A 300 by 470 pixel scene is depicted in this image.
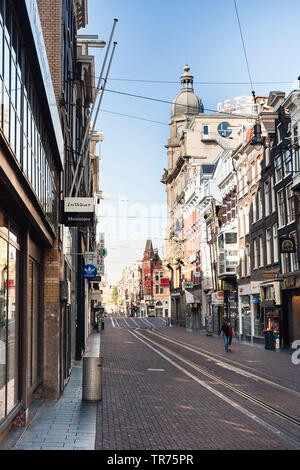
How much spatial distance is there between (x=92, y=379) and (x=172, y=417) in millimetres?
2810

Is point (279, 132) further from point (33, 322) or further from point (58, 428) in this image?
point (58, 428)

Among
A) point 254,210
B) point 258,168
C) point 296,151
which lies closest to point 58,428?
point 296,151

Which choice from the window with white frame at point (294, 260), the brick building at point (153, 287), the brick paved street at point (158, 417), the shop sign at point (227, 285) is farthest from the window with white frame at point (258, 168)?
the brick building at point (153, 287)

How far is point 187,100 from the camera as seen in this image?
95875mm

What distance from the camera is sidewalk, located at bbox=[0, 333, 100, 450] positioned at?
954cm

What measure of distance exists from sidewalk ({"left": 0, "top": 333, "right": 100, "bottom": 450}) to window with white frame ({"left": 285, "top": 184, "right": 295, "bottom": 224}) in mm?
21106

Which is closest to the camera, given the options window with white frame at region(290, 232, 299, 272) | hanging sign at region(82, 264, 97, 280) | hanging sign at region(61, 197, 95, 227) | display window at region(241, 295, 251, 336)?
hanging sign at region(61, 197, 95, 227)

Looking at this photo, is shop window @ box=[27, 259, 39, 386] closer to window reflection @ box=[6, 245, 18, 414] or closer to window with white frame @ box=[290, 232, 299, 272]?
window reflection @ box=[6, 245, 18, 414]

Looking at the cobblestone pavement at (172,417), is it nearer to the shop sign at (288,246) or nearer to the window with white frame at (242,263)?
the shop sign at (288,246)

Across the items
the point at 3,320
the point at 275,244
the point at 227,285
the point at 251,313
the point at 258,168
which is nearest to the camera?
the point at 3,320

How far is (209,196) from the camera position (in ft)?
201

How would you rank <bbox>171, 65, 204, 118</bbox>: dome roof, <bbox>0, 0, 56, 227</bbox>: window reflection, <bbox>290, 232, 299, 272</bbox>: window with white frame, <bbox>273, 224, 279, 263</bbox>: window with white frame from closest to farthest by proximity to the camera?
<bbox>0, 0, 56, 227</bbox>: window reflection, <bbox>290, 232, 299, 272</bbox>: window with white frame, <bbox>273, 224, 279, 263</bbox>: window with white frame, <bbox>171, 65, 204, 118</bbox>: dome roof

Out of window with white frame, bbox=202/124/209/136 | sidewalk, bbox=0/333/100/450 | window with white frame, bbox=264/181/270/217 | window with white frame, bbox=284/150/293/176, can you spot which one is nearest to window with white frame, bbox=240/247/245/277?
window with white frame, bbox=264/181/270/217
